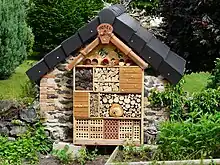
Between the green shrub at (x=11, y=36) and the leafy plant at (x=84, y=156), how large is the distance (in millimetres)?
8226

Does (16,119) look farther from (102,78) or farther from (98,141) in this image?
(102,78)

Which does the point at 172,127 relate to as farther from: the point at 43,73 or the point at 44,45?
the point at 44,45

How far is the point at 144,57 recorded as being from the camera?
913cm

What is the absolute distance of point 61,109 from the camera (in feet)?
31.0

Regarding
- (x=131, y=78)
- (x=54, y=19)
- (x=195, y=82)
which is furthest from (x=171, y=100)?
(x=54, y=19)

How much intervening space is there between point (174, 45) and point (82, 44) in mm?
4411

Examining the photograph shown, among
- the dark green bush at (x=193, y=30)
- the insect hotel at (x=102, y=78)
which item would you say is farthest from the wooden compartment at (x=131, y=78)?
the dark green bush at (x=193, y=30)

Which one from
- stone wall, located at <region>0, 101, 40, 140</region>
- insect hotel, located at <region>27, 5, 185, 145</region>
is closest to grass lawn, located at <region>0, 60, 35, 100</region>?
stone wall, located at <region>0, 101, 40, 140</region>

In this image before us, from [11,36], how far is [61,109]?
793cm

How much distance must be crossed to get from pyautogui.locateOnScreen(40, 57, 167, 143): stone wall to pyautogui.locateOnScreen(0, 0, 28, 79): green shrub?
7.60m

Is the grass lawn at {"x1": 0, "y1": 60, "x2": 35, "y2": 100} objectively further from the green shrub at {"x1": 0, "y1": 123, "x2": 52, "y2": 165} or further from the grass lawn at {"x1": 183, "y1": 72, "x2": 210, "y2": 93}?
the green shrub at {"x1": 0, "y1": 123, "x2": 52, "y2": 165}

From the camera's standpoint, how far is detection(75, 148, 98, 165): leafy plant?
8867mm

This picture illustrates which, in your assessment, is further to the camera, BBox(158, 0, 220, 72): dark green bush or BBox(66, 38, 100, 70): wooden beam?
BBox(158, 0, 220, 72): dark green bush

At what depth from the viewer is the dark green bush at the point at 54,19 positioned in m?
21.2
